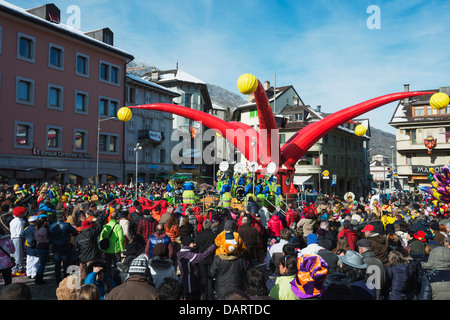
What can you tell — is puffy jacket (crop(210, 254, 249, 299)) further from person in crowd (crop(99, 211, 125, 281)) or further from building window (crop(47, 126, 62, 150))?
building window (crop(47, 126, 62, 150))

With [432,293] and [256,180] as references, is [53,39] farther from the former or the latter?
[432,293]

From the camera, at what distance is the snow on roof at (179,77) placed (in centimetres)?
5376

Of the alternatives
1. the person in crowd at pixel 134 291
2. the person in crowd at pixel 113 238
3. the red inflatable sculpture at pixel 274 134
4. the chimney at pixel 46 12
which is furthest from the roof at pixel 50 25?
the person in crowd at pixel 134 291

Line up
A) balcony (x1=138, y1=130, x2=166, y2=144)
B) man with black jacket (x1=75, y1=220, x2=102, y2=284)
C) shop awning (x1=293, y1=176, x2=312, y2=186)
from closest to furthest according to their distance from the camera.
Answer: man with black jacket (x1=75, y1=220, x2=102, y2=284)
balcony (x1=138, y1=130, x2=166, y2=144)
shop awning (x1=293, y1=176, x2=312, y2=186)

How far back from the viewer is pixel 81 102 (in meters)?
32.7

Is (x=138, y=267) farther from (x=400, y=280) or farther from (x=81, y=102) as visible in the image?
(x=81, y=102)

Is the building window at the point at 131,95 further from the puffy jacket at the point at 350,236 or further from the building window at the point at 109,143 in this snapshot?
the puffy jacket at the point at 350,236

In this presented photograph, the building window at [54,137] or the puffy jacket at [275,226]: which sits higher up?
the building window at [54,137]

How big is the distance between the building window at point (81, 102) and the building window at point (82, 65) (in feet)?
5.84

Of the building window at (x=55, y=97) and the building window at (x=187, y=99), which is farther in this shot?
the building window at (x=187, y=99)

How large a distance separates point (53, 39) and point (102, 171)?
12.5 metres

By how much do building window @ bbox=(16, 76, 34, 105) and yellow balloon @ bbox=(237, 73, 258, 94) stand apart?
23.9 meters

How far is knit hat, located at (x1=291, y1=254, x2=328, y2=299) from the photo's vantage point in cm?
358

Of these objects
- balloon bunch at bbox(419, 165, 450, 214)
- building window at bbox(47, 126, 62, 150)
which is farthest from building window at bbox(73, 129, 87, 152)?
balloon bunch at bbox(419, 165, 450, 214)
